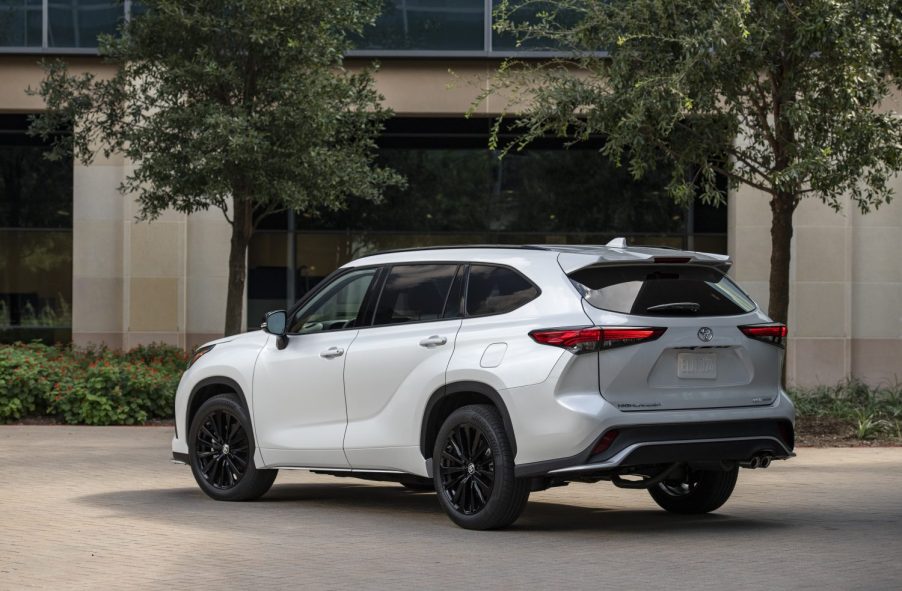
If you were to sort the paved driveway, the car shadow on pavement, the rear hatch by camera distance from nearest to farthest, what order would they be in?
1. the paved driveway
2. the rear hatch
3. the car shadow on pavement

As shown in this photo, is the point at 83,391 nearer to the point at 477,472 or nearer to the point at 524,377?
the point at 477,472

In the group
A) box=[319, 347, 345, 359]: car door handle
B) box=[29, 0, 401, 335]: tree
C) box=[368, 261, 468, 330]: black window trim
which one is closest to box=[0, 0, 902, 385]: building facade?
box=[29, 0, 401, 335]: tree

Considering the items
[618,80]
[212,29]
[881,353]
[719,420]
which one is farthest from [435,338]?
[881,353]

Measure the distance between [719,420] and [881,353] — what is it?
16.6 m

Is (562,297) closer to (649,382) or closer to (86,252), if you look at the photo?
(649,382)

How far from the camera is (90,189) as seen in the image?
25.5 metres

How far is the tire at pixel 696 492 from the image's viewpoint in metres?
10.4

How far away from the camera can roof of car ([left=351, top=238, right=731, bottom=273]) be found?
9273 millimetres

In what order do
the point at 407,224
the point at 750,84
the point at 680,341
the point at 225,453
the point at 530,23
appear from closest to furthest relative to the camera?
the point at 680,341
the point at 225,453
the point at 750,84
the point at 530,23
the point at 407,224

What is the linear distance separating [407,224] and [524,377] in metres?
18.0

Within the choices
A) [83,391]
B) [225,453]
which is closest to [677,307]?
[225,453]

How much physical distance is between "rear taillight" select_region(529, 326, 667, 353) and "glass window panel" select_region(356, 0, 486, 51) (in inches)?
632

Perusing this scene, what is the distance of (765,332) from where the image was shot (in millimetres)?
9484

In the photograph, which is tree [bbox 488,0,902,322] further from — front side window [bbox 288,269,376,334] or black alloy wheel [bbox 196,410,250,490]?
black alloy wheel [bbox 196,410,250,490]
